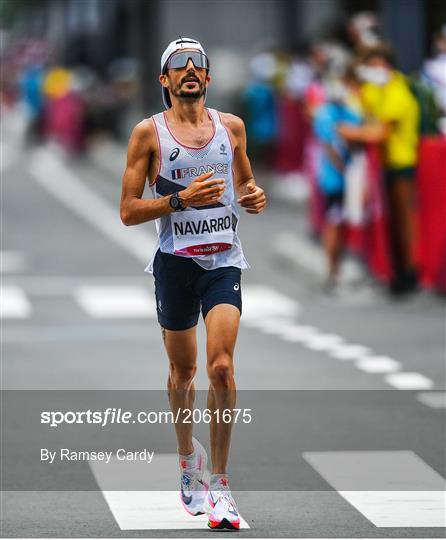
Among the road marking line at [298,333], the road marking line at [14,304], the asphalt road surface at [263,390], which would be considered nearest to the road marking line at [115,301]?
the asphalt road surface at [263,390]

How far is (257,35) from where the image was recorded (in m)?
49.9

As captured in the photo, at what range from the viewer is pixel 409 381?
41.5 feet

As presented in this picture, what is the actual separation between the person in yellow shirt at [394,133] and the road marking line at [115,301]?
2389 millimetres

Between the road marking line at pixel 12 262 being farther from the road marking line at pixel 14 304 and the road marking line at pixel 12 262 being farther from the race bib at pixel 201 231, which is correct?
the race bib at pixel 201 231

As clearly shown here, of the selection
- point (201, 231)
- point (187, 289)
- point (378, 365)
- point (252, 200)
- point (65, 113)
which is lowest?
point (187, 289)

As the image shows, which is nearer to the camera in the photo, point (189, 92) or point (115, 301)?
point (189, 92)

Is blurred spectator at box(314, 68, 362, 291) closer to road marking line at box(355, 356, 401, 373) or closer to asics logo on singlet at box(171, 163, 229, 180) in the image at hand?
road marking line at box(355, 356, 401, 373)

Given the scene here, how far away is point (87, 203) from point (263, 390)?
19.2m

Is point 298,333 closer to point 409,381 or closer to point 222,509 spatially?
point 409,381

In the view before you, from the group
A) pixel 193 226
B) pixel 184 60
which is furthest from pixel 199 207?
pixel 184 60

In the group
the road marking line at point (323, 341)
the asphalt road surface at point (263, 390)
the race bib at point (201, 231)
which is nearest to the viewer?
the race bib at point (201, 231)

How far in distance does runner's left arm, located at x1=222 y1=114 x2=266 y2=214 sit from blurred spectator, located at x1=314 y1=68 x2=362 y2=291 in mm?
10227

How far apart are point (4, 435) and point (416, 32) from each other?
11567 millimetres

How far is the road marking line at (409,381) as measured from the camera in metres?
12.4
